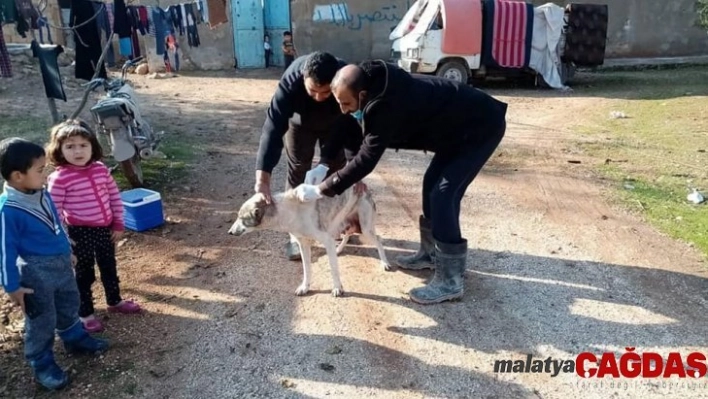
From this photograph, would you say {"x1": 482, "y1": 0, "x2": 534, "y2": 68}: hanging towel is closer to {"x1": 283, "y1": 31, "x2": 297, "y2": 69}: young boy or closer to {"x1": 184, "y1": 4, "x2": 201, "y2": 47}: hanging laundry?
{"x1": 283, "y1": 31, "x2": 297, "y2": 69}: young boy

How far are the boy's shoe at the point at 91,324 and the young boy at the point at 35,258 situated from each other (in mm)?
331

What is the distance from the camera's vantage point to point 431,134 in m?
3.75

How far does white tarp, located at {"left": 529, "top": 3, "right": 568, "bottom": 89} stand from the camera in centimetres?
1298

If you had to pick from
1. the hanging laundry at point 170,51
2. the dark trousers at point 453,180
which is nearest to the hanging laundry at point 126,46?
the hanging laundry at point 170,51

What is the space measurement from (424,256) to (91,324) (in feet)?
8.03

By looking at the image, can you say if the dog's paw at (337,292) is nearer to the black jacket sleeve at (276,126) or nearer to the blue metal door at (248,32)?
the black jacket sleeve at (276,126)

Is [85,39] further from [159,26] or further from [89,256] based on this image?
[159,26]

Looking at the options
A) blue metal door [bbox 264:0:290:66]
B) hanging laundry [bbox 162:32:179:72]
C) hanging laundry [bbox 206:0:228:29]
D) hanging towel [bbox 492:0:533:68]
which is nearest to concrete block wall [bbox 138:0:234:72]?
hanging laundry [bbox 162:32:179:72]

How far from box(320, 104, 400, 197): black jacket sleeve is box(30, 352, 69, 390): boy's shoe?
1.85 meters

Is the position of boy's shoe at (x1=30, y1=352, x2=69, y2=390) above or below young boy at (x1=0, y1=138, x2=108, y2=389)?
below

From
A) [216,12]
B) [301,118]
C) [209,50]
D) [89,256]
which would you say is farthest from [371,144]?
[209,50]

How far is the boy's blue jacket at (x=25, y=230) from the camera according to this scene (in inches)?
109

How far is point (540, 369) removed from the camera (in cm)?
322

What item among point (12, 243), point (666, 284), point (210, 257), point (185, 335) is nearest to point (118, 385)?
point (185, 335)
